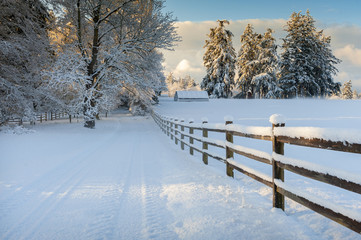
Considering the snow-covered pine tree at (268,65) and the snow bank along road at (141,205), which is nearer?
the snow bank along road at (141,205)

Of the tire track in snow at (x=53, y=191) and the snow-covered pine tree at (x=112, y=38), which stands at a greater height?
the snow-covered pine tree at (x=112, y=38)

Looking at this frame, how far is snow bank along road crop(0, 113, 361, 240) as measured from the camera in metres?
3.03

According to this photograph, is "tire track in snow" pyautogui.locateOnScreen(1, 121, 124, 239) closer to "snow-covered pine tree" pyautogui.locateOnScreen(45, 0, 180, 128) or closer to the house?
"snow-covered pine tree" pyautogui.locateOnScreen(45, 0, 180, 128)

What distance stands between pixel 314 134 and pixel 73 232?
3200 millimetres

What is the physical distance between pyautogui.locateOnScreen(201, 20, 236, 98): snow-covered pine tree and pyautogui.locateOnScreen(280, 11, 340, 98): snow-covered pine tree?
10.4m

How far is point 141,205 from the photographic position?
3951 millimetres

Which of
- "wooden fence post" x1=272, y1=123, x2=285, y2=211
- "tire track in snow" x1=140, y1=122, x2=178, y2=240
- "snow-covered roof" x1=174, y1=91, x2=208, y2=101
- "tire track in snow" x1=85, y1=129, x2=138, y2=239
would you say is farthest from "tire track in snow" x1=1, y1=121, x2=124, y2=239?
"snow-covered roof" x1=174, y1=91, x2=208, y2=101

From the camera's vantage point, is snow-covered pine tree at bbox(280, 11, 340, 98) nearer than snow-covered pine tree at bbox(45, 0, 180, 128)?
No

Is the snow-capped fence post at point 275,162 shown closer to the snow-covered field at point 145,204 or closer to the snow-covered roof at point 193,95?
the snow-covered field at point 145,204

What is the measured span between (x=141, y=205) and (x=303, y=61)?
48562 millimetres

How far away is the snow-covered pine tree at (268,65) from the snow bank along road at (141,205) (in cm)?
4501

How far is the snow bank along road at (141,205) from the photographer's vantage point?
3031 mm

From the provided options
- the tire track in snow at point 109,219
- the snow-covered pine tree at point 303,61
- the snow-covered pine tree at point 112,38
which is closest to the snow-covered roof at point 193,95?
the snow-covered pine tree at point 303,61

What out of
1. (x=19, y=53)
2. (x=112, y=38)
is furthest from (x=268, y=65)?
(x=19, y=53)
